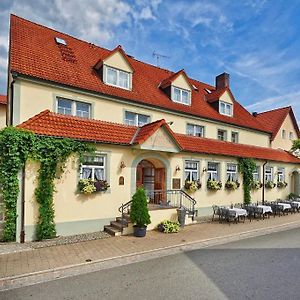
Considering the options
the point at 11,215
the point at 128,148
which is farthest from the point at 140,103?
the point at 11,215

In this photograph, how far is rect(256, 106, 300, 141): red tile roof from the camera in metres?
25.7

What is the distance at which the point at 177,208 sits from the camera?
13.4 metres

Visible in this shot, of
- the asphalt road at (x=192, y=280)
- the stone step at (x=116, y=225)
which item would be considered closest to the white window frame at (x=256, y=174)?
the asphalt road at (x=192, y=280)

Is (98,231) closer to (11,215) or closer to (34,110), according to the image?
(11,215)

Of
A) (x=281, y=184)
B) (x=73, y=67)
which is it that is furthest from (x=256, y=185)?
(x=73, y=67)

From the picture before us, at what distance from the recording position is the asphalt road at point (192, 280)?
5863 mm

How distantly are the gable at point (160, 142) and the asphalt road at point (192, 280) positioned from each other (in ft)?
18.4

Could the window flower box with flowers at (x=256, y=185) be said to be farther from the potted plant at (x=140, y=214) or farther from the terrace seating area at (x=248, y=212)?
the potted plant at (x=140, y=214)

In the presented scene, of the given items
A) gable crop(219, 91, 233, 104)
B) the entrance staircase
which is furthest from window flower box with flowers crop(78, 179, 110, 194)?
gable crop(219, 91, 233, 104)

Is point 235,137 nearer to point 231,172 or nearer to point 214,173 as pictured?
point 231,172

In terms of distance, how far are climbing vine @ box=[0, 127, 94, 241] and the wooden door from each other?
5470 mm

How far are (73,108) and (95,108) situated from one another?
1.19 m

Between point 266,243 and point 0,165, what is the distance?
10.9 metres

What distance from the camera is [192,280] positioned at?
6.65 metres
